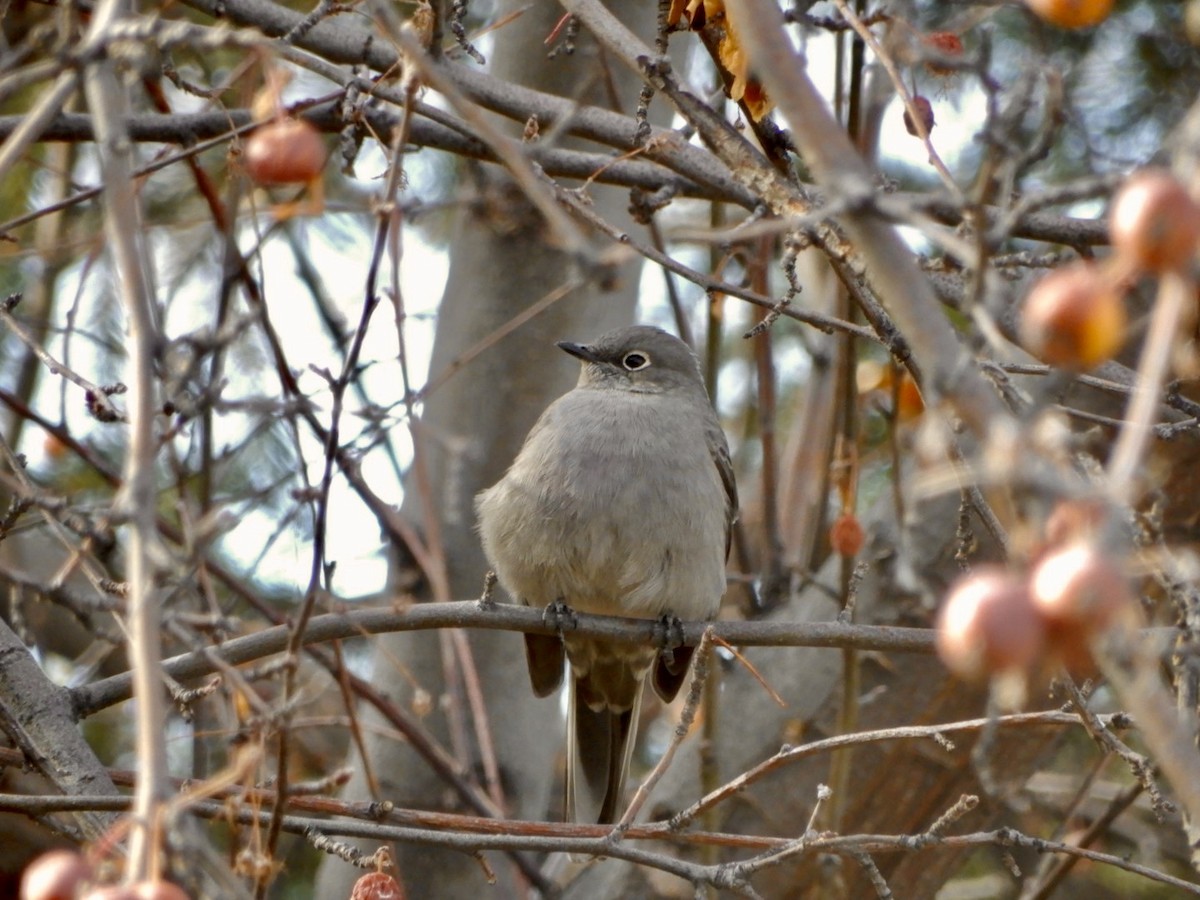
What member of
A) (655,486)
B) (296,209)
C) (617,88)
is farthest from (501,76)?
(296,209)

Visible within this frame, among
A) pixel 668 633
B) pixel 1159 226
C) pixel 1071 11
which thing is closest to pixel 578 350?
pixel 668 633

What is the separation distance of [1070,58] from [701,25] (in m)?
4.16

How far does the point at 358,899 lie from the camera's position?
11.6 ft

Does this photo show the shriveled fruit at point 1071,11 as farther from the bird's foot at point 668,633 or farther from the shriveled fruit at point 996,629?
the bird's foot at point 668,633

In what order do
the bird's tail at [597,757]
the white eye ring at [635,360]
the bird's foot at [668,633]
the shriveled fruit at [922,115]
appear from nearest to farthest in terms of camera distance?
the shriveled fruit at [922,115] < the bird's foot at [668,633] < the bird's tail at [597,757] < the white eye ring at [635,360]

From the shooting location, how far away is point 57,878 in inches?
71.2

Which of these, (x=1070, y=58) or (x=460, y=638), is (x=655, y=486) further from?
(x=1070, y=58)

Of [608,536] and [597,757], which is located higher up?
[608,536]

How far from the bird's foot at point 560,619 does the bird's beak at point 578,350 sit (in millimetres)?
1465

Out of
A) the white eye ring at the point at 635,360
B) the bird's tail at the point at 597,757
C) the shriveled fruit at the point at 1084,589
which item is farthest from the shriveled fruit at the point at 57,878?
the white eye ring at the point at 635,360

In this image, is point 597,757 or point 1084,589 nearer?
point 1084,589

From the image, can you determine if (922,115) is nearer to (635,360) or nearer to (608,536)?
(608,536)

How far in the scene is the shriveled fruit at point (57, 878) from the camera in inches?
71.0

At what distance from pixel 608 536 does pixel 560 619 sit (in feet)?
2.60
